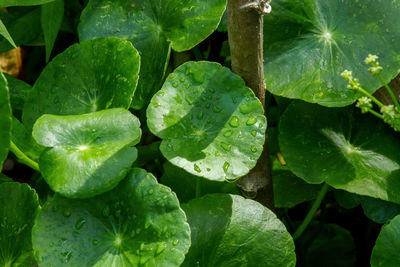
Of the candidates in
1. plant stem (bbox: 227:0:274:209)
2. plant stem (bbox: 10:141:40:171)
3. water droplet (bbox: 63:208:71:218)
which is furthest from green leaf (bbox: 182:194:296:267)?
plant stem (bbox: 10:141:40:171)

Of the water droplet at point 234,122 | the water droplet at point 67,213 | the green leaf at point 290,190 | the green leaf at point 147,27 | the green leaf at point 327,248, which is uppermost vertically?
the green leaf at point 147,27

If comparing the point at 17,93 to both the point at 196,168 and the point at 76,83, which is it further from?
the point at 196,168

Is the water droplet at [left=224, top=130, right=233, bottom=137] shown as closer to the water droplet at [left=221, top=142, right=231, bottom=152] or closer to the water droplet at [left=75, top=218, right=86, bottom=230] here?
the water droplet at [left=221, top=142, right=231, bottom=152]

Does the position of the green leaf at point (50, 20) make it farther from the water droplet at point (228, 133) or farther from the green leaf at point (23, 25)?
the water droplet at point (228, 133)

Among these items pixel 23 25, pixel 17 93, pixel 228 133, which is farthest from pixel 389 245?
pixel 23 25

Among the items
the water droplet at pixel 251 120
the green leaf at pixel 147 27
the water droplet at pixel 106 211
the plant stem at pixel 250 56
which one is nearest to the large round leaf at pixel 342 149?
the plant stem at pixel 250 56
